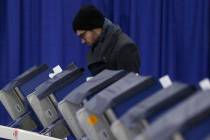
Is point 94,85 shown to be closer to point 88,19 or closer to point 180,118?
point 88,19

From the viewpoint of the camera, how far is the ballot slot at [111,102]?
200 centimetres

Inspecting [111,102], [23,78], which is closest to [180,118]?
[111,102]

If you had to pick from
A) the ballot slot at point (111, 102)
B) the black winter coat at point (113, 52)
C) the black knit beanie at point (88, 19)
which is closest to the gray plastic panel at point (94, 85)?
the ballot slot at point (111, 102)

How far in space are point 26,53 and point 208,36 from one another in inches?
63.5

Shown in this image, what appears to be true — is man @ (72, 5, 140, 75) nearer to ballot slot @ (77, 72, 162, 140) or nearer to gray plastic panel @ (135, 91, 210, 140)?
ballot slot @ (77, 72, 162, 140)

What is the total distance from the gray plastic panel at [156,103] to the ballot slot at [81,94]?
1.53 feet

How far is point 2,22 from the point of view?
4.73 m

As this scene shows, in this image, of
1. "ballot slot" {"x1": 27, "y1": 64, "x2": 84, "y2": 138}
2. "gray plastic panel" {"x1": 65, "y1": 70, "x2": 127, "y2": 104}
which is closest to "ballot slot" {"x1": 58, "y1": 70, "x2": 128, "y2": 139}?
"gray plastic panel" {"x1": 65, "y1": 70, "x2": 127, "y2": 104}

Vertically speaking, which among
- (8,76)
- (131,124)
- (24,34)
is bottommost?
(8,76)

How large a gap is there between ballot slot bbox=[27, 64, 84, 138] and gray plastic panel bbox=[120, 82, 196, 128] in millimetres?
985

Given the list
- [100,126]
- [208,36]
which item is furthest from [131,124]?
[208,36]

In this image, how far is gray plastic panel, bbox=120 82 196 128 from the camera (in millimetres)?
1732

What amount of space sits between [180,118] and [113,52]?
1.31m

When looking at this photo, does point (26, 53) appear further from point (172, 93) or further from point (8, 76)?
point (172, 93)
